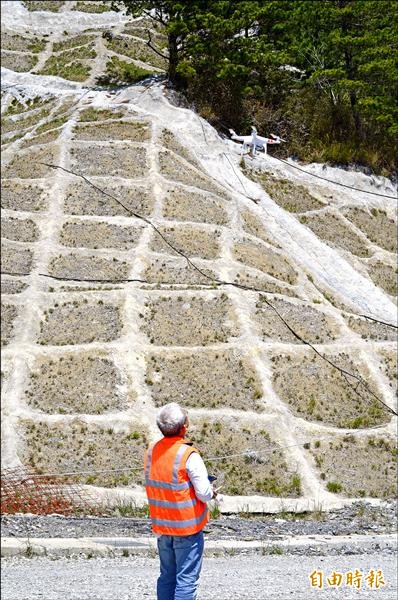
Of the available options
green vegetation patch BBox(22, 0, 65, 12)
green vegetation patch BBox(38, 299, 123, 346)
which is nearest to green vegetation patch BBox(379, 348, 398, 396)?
green vegetation patch BBox(38, 299, 123, 346)

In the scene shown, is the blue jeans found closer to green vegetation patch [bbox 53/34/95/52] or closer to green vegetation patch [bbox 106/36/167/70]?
green vegetation patch [bbox 53/34/95/52]

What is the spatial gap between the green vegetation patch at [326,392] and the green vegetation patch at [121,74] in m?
7.63

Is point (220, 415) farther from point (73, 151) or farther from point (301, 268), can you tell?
point (73, 151)

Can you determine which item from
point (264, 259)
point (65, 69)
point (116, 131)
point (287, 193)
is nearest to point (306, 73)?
point (287, 193)

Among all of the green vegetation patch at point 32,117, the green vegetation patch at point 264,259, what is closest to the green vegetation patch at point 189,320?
the green vegetation patch at point 264,259

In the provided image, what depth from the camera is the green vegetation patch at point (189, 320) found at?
1711 centimetres

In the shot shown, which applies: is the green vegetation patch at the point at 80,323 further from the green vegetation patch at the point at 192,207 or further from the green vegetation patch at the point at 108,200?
the green vegetation patch at the point at 192,207

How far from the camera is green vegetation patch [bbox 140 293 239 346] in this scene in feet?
56.1

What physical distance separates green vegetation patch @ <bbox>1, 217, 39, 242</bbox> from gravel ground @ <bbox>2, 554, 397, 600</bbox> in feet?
34.3

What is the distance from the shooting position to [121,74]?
21578 millimetres

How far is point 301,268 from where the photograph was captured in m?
21.3

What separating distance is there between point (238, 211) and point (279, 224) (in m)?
1.30

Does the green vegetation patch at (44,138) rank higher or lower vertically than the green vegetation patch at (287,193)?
higher

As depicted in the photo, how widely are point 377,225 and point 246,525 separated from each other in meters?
14.5
